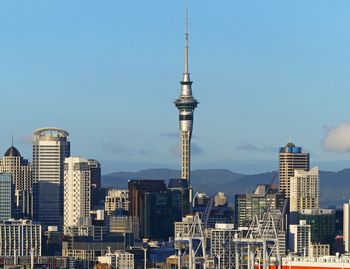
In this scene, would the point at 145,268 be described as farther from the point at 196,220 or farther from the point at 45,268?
the point at 196,220

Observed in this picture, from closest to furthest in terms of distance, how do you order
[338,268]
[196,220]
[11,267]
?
[338,268] → [196,220] → [11,267]

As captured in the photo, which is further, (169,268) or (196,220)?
(169,268)

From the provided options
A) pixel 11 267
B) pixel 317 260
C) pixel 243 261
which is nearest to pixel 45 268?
pixel 11 267

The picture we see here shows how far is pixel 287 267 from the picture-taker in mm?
156500

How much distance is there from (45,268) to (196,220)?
92.7ft

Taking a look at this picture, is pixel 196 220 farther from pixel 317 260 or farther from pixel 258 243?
pixel 317 260

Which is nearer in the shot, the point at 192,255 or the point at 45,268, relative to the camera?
the point at 192,255

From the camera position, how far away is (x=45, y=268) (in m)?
200

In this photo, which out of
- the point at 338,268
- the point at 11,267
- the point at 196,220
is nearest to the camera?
the point at 338,268

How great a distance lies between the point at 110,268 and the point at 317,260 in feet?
138

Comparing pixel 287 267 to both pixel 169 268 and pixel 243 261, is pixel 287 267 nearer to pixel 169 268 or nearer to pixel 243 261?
pixel 243 261

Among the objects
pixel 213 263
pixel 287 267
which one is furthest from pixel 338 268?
pixel 213 263

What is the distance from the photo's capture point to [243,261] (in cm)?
18738

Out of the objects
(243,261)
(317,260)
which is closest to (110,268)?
(243,261)
